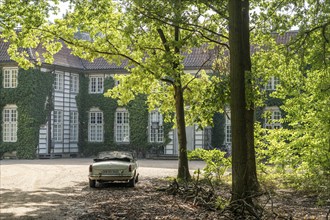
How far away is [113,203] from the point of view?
13.6 meters

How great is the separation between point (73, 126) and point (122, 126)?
4101 millimetres

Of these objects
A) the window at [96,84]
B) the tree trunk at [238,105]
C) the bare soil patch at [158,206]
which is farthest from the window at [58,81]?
the tree trunk at [238,105]

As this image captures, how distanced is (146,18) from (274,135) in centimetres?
629

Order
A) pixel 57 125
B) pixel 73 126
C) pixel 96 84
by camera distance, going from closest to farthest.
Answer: pixel 57 125, pixel 73 126, pixel 96 84

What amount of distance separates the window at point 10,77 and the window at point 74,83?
4.89m

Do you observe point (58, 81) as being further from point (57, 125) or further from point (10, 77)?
point (10, 77)

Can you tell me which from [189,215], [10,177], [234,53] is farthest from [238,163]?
[10,177]

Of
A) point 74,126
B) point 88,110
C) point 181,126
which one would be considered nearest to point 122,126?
point 88,110

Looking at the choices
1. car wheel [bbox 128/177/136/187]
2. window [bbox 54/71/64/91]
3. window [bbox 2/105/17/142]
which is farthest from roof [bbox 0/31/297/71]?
car wheel [bbox 128/177/136/187]

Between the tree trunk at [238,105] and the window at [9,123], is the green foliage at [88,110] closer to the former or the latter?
the window at [9,123]

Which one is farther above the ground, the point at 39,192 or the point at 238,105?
the point at 238,105

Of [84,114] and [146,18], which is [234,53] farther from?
[84,114]

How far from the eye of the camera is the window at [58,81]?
3938cm

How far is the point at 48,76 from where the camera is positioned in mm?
38156
